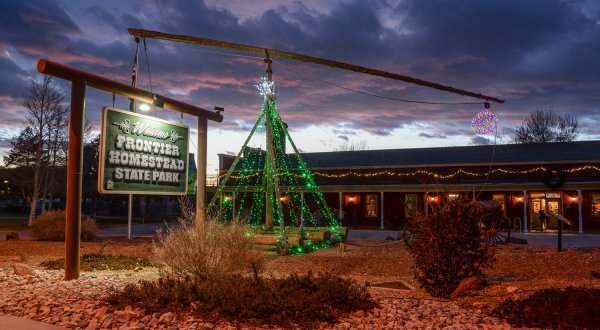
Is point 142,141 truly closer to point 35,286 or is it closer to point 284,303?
point 35,286

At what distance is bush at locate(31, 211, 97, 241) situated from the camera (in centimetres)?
1794

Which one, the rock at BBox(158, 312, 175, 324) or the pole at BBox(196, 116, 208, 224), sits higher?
the pole at BBox(196, 116, 208, 224)

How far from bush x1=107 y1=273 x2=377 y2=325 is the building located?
62.5 ft

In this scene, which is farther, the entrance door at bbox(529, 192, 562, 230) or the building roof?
the building roof

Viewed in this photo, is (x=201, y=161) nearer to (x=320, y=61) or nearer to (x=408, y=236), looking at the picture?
(x=320, y=61)

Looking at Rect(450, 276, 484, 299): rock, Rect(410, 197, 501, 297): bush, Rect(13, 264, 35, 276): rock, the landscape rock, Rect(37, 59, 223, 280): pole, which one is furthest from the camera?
Rect(13, 264, 35, 276): rock

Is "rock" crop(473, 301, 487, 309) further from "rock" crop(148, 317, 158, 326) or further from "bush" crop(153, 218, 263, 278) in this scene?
"rock" crop(148, 317, 158, 326)

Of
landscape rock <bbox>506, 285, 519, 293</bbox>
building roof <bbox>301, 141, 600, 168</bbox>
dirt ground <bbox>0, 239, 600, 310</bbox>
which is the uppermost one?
building roof <bbox>301, 141, 600, 168</bbox>

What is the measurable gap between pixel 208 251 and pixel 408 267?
15.1 feet

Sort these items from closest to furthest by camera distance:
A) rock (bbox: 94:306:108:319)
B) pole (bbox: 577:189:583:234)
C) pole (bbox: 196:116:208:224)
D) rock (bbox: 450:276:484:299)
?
1. rock (bbox: 94:306:108:319)
2. rock (bbox: 450:276:484:299)
3. pole (bbox: 196:116:208:224)
4. pole (bbox: 577:189:583:234)

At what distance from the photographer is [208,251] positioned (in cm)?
826

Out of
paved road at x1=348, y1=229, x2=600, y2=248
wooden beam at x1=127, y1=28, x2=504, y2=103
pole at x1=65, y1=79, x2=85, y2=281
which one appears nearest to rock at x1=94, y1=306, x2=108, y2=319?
pole at x1=65, y1=79, x2=85, y2=281

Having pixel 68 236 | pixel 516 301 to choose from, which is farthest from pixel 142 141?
pixel 516 301

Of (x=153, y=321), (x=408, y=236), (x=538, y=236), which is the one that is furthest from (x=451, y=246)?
(x=538, y=236)
